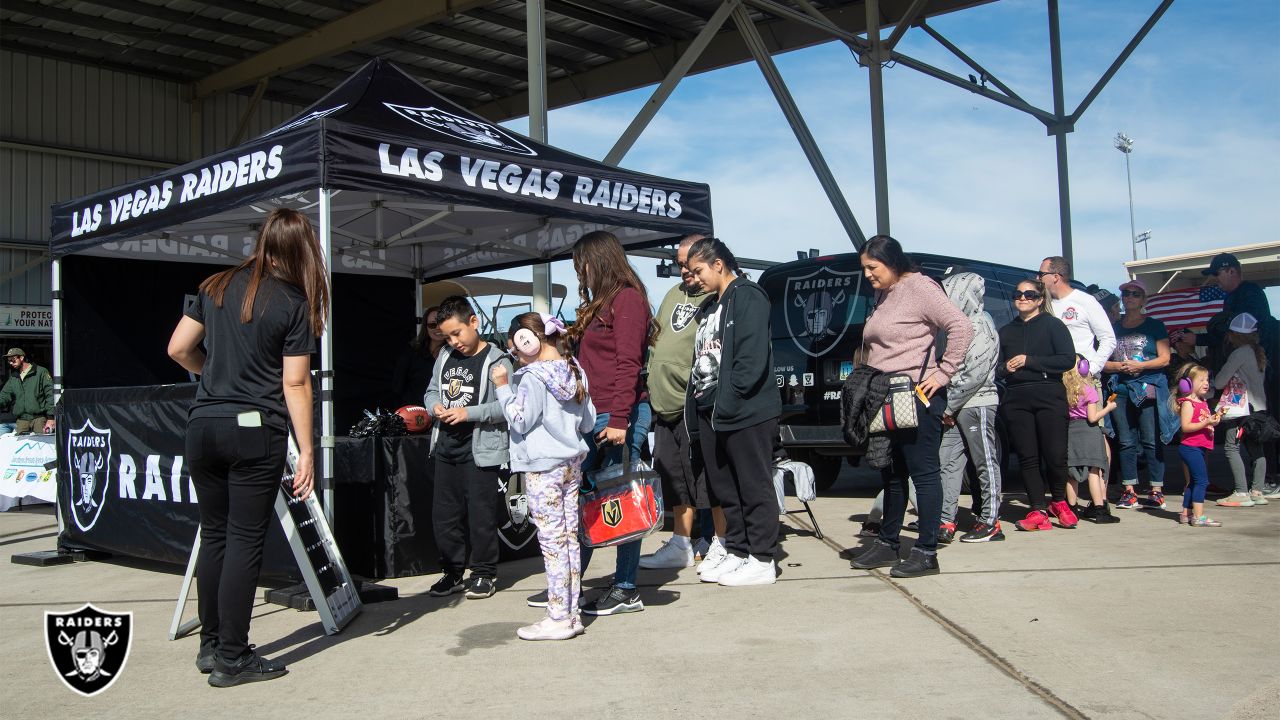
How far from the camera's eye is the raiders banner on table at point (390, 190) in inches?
198

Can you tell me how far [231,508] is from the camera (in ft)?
12.1

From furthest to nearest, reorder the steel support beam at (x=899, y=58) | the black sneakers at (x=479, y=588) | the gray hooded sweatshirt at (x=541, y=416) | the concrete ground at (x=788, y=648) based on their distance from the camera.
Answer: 1. the steel support beam at (x=899, y=58)
2. the black sneakers at (x=479, y=588)
3. the gray hooded sweatshirt at (x=541, y=416)
4. the concrete ground at (x=788, y=648)

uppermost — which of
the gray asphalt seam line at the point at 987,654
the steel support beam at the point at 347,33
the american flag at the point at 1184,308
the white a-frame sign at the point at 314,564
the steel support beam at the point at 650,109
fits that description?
the steel support beam at the point at 347,33

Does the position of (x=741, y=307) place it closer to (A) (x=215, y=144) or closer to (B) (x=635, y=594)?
(B) (x=635, y=594)

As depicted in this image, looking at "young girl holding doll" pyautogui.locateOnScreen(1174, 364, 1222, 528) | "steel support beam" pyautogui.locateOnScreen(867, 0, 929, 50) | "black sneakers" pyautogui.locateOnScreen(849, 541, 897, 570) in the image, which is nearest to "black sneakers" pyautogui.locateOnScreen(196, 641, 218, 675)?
"black sneakers" pyautogui.locateOnScreen(849, 541, 897, 570)

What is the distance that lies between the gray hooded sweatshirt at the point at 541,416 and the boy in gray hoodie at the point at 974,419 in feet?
9.19

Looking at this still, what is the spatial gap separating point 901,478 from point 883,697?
2.16 m

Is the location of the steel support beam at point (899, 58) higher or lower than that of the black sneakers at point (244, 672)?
higher

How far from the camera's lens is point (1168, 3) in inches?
587

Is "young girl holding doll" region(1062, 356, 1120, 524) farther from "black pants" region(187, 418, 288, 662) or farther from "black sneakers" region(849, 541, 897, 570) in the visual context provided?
"black pants" region(187, 418, 288, 662)

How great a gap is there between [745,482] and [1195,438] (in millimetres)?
3529

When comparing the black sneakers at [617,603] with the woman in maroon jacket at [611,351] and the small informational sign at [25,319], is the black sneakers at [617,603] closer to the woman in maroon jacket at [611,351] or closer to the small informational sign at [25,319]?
the woman in maroon jacket at [611,351]

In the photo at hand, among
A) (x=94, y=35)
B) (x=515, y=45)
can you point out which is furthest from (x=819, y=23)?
(x=94, y=35)

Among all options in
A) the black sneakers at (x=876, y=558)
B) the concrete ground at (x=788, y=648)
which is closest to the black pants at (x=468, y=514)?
the concrete ground at (x=788, y=648)
